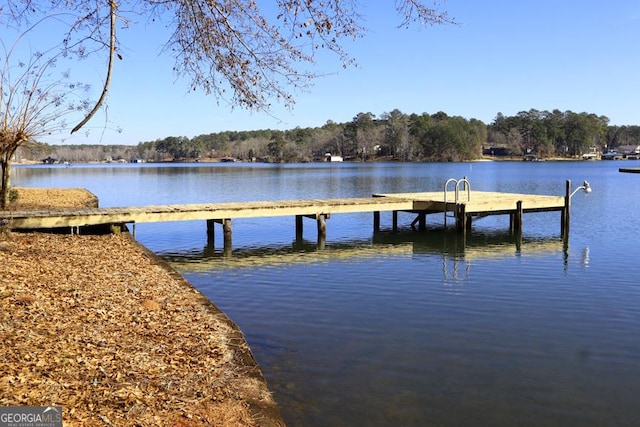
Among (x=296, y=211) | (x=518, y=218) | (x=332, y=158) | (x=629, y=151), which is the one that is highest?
(x=629, y=151)

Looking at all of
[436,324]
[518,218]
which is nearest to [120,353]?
[436,324]

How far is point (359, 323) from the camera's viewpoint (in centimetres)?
1040

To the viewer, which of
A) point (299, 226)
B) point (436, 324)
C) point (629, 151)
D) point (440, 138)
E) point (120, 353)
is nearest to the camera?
point (120, 353)

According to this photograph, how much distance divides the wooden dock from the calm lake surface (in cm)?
114

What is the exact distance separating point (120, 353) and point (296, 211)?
14.5 metres

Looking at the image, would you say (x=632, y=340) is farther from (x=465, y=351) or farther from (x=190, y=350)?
(x=190, y=350)

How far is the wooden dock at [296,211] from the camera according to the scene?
1655 centimetres

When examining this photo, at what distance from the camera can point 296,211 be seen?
20.7 meters

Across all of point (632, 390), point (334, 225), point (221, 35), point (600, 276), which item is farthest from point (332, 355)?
point (334, 225)

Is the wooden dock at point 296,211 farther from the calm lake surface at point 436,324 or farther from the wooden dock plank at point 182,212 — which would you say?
the calm lake surface at point 436,324
